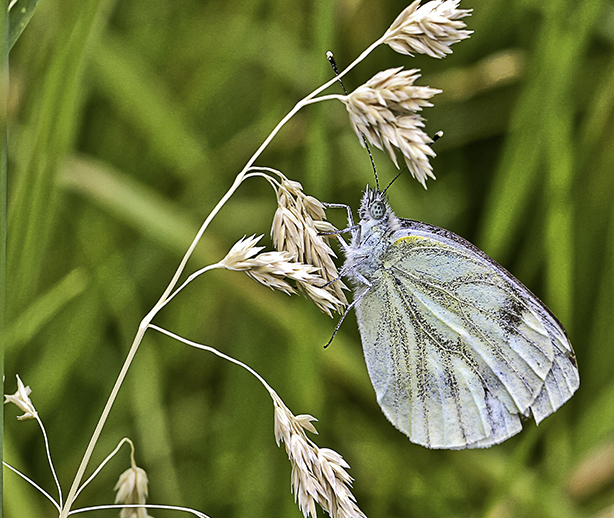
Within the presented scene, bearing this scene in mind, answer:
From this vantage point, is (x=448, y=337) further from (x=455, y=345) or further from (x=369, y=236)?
(x=369, y=236)

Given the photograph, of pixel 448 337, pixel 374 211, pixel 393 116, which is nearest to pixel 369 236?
pixel 374 211

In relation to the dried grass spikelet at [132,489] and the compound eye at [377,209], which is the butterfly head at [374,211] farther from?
the dried grass spikelet at [132,489]

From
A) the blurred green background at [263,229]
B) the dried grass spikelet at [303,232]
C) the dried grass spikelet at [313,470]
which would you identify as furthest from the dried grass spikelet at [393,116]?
the blurred green background at [263,229]

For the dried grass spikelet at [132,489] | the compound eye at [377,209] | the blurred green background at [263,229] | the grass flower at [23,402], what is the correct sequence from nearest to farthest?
1. the grass flower at [23,402]
2. the dried grass spikelet at [132,489]
3. the compound eye at [377,209]
4. the blurred green background at [263,229]

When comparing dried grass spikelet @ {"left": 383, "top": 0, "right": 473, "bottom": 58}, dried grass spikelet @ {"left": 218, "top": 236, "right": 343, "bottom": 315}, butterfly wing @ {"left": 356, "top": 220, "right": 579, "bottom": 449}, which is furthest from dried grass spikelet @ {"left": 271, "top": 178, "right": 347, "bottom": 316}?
butterfly wing @ {"left": 356, "top": 220, "right": 579, "bottom": 449}

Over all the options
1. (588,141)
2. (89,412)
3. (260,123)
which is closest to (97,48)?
(260,123)

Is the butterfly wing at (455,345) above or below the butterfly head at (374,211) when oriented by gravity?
below
